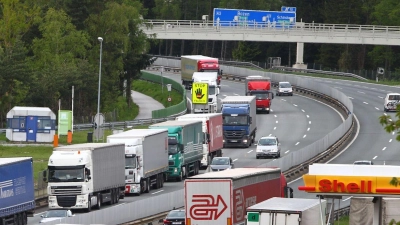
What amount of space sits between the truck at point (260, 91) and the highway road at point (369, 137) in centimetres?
775

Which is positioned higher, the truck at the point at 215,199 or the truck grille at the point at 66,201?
the truck at the point at 215,199

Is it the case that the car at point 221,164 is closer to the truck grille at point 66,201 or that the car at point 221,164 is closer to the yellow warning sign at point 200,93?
the truck grille at point 66,201

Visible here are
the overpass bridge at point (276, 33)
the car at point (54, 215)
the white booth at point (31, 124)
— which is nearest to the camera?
the car at point (54, 215)

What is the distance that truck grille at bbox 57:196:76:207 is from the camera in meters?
47.1

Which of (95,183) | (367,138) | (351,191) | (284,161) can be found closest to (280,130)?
(367,138)

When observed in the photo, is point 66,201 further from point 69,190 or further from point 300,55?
point 300,55

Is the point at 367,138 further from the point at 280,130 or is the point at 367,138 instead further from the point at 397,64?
the point at 397,64

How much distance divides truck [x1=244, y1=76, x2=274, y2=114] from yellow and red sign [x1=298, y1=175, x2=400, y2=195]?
231 ft

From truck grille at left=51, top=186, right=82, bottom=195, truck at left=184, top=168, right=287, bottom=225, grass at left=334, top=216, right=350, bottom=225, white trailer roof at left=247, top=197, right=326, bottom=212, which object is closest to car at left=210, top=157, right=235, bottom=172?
truck grille at left=51, top=186, right=82, bottom=195

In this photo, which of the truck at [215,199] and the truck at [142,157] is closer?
the truck at [215,199]

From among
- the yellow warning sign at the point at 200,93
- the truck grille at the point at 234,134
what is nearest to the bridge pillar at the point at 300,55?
the yellow warning sign at the point at 200,93

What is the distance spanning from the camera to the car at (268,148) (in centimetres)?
6850

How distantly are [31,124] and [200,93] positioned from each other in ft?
68.0

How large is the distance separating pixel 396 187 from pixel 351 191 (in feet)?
2.99
